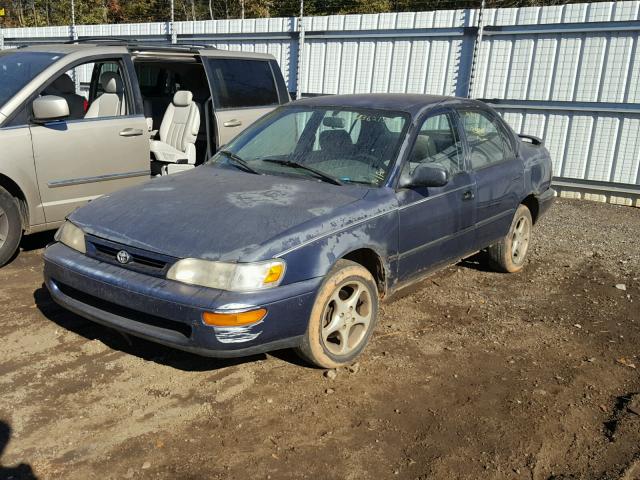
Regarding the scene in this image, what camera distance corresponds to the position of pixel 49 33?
15023mm

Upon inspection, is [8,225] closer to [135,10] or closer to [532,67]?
[532,67]

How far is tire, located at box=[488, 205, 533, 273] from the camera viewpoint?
5469 mm

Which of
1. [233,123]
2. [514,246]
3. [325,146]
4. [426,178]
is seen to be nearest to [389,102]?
[325,146]

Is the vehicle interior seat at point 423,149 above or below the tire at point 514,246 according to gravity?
above

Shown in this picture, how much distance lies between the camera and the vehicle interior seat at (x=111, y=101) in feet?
19.5

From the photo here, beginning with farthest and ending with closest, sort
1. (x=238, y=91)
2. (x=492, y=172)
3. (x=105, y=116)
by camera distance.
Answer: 1. (x=238, y=91)
2. (x=105, y=116)
3. (x=492, y=172)

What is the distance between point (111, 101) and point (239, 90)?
57.9 inches

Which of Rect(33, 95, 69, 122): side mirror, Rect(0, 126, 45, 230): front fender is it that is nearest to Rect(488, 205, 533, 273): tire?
Rect(33, 95, 69, 122): side mirror

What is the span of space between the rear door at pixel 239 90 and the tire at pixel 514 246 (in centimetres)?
294

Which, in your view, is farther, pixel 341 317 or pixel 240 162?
pixel 240 162

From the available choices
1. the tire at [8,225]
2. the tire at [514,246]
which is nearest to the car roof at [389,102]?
the tire at [514,246]

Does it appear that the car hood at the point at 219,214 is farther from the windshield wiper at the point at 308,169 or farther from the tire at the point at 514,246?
the tire at the point at 514,246

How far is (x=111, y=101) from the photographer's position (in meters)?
5.96

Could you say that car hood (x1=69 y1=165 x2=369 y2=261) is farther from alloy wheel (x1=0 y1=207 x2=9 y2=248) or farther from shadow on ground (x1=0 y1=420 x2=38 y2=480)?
alloy wheel (x1=0 y1=207 x2=9 y2=248)
